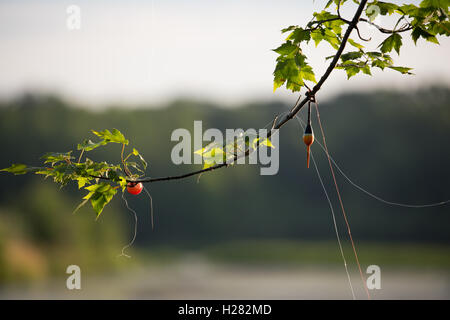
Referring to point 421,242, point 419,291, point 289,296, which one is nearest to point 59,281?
point 289,296

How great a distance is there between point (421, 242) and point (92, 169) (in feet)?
201

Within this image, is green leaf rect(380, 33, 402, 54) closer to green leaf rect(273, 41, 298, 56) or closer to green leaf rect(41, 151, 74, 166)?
green leaf rect(273, 41, 298, 56)

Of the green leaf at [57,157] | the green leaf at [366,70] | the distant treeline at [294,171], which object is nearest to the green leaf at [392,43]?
the green leaf at [366,70]

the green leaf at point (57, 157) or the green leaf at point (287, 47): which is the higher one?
the green leaf at point (287, 47)

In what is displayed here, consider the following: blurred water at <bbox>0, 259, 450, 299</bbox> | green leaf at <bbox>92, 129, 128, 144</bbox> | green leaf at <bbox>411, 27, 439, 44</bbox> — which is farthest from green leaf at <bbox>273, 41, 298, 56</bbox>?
blurred water at <bbox>0, 259, 450, 299</bbox>

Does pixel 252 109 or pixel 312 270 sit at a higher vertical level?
pixel 252 109

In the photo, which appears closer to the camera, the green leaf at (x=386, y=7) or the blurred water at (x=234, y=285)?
the green leaf at (x=386, y=7)

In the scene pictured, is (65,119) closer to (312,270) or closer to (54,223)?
(54,223)

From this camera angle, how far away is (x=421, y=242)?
192ft

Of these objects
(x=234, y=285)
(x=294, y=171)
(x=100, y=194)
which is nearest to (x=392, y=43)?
(x=100, y=194)

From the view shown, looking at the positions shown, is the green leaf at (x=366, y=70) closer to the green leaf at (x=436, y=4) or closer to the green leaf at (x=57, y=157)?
the green leaf at (x=436, y=4)

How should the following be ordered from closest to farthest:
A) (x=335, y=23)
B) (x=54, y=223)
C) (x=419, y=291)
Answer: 1. (x=335, y=23)
2. (x=54, y=223)
3. (x=419, y=291)

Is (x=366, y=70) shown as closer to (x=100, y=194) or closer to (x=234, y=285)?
(x=100, y=194)

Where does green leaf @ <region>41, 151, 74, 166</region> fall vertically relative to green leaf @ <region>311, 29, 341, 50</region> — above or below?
below
